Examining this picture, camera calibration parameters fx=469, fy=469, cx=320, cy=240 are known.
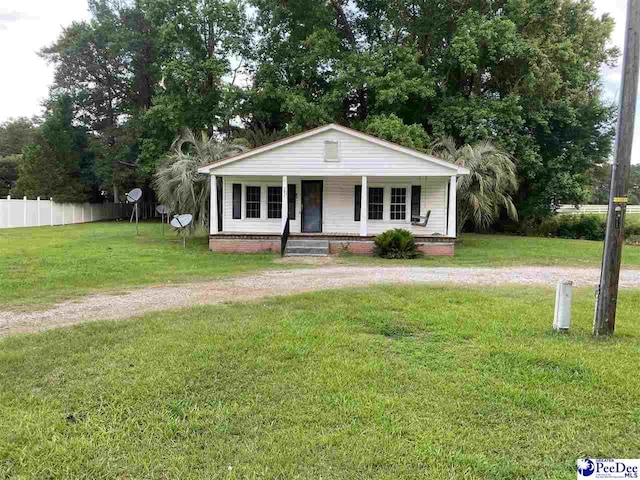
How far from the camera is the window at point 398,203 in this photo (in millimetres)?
16672

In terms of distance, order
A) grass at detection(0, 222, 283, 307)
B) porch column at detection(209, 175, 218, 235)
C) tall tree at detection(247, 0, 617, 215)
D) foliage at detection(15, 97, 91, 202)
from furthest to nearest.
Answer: foliage at detection(15, 97, 91, 202) < tall tree at detection(247, 0, 617, 215) < porch column at detection(209, 175, 218, 235) < grass at detection(0, 222, 283, 307)

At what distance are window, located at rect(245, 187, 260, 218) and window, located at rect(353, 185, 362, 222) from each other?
11.4ft

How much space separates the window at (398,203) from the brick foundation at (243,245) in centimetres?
445

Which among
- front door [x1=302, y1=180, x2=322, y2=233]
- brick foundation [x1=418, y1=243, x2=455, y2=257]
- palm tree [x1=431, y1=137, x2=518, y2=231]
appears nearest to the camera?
brick foundation [x1=418, y1=243, x2=455, y2=257]

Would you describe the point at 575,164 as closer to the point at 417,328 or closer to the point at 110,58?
the point at 417,328

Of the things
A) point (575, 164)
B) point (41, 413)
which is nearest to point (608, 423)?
point (41, 413)

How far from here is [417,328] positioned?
209 inches

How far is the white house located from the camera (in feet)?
49.2

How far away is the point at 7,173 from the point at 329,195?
139ft

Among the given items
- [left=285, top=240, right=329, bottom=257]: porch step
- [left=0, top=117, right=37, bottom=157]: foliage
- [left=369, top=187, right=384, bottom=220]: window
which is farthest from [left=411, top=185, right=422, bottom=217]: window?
[left=0, top=117, right=37, bottom=157]: foliage

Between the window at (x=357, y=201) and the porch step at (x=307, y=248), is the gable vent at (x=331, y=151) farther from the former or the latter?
the porch step at (x=307, y=248)

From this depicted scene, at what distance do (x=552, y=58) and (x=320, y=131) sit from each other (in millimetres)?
14511

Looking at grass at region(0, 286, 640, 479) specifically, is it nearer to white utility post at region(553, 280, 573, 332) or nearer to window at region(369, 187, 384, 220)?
white utility post at region(553, 280, 573, 332)

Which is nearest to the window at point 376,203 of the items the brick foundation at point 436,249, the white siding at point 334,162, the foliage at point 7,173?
the white siding at point 334,162
